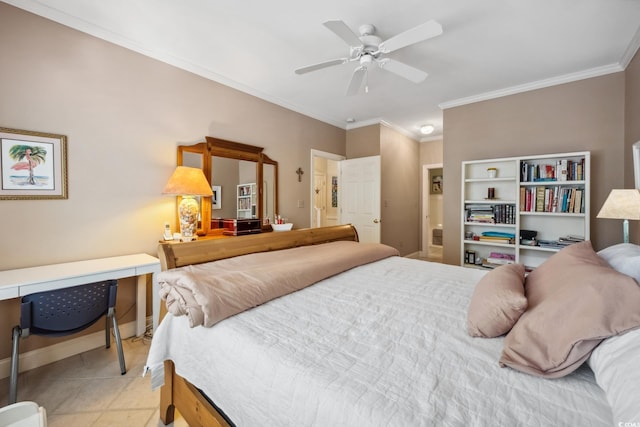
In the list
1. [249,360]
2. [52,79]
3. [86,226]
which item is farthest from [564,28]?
Answer: [86,226]

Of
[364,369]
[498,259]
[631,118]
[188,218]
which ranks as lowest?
[498,259]

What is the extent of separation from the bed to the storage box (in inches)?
45.3

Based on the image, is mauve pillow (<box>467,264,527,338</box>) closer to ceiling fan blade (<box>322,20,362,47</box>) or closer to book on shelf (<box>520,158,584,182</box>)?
ceiling fan blade (<box>322,20,362,47</box>)

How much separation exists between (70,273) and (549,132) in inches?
194

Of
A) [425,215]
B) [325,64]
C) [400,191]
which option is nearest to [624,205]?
[325,64]

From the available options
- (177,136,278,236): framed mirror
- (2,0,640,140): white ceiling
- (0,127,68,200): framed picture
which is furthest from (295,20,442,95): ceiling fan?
(0,127,68,200): framed picture

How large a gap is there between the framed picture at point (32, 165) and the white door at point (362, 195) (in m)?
3.64

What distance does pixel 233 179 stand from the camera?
3301 millimetres

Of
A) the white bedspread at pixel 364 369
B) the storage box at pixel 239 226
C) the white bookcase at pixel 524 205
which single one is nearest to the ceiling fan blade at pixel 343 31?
the white bedspread at pixel 364 369

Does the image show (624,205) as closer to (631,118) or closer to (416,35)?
(631,118)

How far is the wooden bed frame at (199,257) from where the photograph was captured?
1.22 meters

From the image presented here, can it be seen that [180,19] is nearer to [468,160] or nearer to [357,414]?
[357,414]

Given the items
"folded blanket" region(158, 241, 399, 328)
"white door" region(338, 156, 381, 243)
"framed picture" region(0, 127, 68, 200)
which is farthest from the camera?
"white door" region(338, 156, 381, 243)

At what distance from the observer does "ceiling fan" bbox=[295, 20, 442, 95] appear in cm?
181
